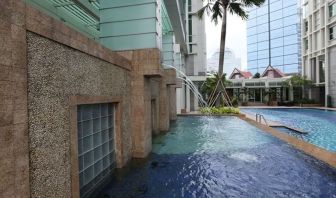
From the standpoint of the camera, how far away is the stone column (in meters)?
3.25

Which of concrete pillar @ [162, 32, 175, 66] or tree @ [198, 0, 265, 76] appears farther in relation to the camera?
tree @ [198, 0, 265, 76]

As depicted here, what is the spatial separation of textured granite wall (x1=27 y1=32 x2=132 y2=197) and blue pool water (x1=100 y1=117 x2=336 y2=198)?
195 cm

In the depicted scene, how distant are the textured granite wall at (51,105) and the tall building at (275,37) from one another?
95.7 metres

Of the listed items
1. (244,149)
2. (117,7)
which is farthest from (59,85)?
(244,149)

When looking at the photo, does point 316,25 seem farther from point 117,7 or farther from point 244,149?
point 117,7

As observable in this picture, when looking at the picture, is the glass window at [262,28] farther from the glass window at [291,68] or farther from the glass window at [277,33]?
the glass window at [291,68]

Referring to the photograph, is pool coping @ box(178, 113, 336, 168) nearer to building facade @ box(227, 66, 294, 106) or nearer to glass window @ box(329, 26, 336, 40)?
glass window @ box(329, 26, 336, 40)

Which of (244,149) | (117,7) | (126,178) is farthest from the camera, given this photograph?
(244,149)

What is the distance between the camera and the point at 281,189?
6.25m

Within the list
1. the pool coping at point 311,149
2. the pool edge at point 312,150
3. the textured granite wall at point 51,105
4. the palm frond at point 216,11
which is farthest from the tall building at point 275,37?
the textured granite wall at point 51,105

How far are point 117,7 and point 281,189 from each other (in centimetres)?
771

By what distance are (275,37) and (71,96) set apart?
10336 cm

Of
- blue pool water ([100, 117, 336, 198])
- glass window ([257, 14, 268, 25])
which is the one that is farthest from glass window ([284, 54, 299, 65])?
blue pool water ([100, 117, 336, 198])

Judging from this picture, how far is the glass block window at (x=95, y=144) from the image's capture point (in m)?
5.84
